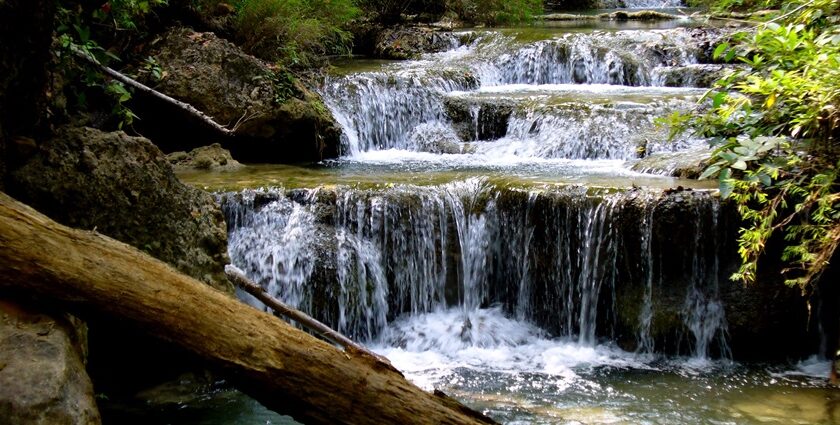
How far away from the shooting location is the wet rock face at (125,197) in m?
3.99

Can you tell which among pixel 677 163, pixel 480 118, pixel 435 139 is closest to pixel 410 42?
pixel 480 118

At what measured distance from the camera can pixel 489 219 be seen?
640 centimetres

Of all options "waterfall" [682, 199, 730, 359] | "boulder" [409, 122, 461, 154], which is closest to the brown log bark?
"waterfall" [682, 199, 730, 359]

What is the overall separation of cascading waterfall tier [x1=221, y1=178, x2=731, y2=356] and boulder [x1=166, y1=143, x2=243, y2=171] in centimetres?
137

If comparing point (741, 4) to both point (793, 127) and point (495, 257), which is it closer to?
point (793, 127)

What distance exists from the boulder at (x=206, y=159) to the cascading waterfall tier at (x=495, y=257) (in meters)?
1.37

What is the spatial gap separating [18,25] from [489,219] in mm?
4029

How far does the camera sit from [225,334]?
274 cm

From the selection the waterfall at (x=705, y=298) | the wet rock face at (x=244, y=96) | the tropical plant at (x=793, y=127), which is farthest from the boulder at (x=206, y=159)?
the tropical plant at (x=793, y=127)

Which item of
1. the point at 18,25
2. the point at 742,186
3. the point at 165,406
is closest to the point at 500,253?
the point at 742,186

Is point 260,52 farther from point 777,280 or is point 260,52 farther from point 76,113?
point 777,280

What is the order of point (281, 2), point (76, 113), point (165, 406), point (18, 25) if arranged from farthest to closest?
point (281, 2) < point (76, 113) < point (165, 406) < point (18, 25)

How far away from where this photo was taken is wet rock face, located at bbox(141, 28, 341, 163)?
786 centimetres

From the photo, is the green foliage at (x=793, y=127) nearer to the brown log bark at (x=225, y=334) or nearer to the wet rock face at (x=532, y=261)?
the wet rock face at (x=532, y=261)
